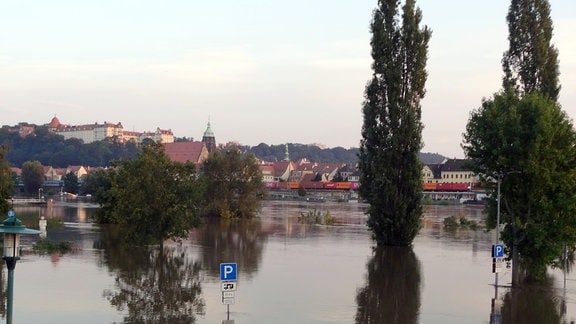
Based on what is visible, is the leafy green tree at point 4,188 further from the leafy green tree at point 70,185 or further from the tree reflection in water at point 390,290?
the leafy green tree at point 70,185

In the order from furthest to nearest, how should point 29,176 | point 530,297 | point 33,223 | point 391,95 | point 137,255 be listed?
1. point 29,176
2. point 33,223
3. point 391,95
4. point 137,255
5. point 530,297

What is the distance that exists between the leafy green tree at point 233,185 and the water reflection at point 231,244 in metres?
8.52

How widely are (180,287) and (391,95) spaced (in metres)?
26.5

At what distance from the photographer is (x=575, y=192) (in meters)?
31.7

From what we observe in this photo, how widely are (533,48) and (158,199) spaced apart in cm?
2603

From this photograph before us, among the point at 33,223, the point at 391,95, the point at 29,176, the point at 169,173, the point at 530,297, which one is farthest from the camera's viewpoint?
the point at 29,176

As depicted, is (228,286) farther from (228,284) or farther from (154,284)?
(154,284)

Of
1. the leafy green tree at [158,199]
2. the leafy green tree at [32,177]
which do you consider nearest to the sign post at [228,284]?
the leafy green tree at [158,199]

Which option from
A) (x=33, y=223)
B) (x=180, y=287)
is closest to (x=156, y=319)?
(x=180, y=287)

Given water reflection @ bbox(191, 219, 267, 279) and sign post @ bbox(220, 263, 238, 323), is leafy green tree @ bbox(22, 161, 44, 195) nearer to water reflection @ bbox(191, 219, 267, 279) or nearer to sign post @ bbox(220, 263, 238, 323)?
water reflection @ bbox(191, 219, 267, 279)

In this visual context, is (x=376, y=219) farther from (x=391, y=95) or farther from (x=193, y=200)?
(x=193, y=200)

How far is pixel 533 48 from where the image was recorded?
47062 mm

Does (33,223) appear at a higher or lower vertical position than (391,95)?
lower

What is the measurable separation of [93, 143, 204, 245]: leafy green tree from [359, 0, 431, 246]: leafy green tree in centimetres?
1337
